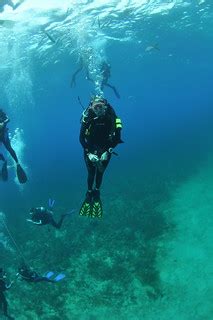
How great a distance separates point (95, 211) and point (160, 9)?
25041 mm

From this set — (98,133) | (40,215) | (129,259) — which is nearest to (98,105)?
(98,133)

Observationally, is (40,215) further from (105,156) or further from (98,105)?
(98,105)

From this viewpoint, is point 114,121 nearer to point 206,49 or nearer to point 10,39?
point 10,39

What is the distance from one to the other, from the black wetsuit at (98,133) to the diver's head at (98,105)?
119 mm

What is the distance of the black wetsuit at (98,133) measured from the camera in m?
6.89

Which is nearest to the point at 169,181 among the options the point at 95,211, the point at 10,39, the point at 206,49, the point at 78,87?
the point at 95,211

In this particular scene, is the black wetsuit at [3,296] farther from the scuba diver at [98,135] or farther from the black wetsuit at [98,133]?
the black wetsuit at [98,133]

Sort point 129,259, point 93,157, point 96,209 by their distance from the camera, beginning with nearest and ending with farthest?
point 93,157, point 96,209, point 129,259

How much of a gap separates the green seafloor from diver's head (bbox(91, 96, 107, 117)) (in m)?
7.85

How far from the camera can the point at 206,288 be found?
1170 cm

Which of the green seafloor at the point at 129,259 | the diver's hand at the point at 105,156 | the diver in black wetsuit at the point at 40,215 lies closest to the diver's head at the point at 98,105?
the diver's hand at the point at 105,156

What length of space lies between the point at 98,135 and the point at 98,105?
80 centimetres

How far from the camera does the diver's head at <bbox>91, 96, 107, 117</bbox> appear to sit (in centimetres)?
662

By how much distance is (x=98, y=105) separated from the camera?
21.7 feet
